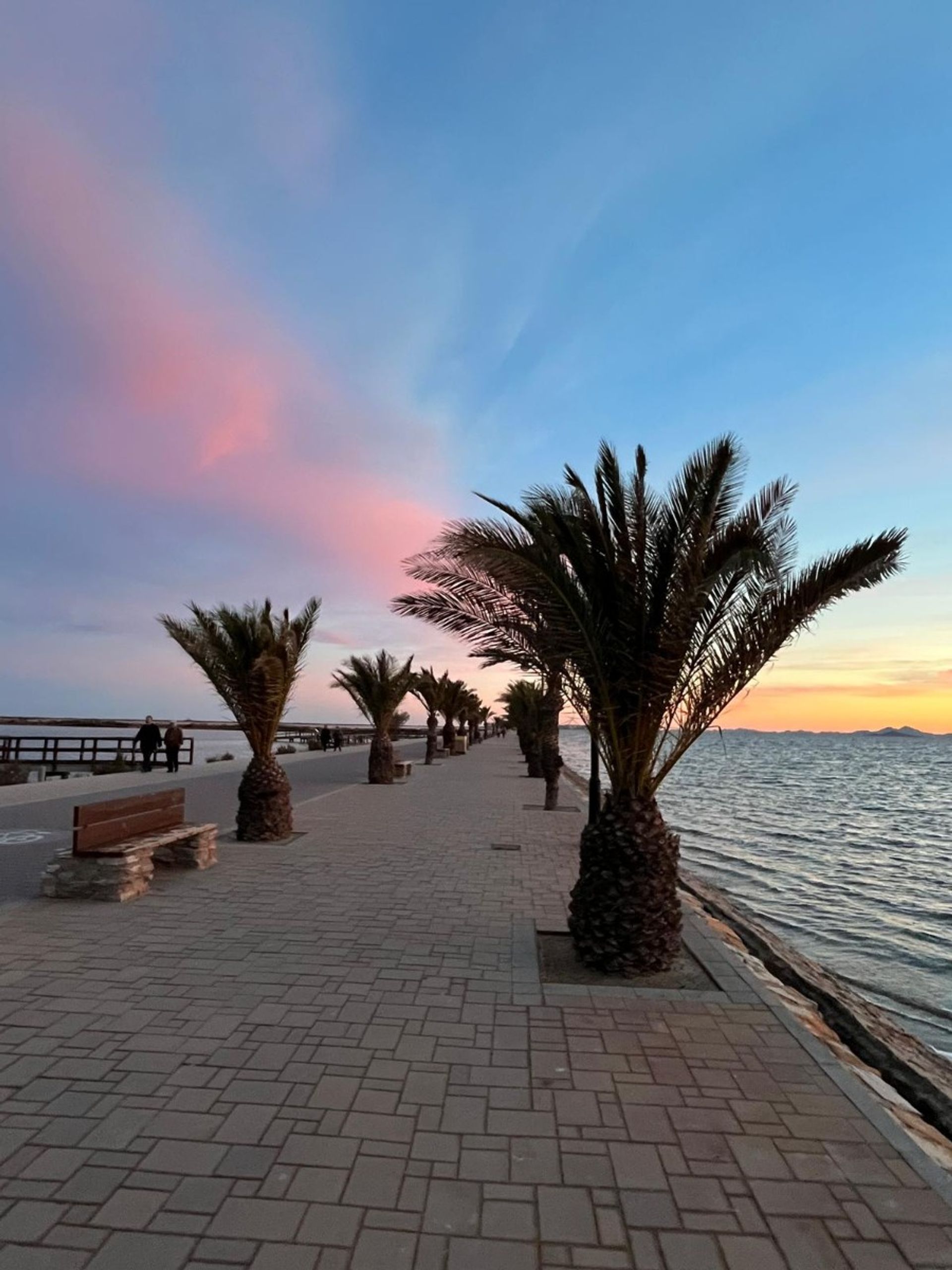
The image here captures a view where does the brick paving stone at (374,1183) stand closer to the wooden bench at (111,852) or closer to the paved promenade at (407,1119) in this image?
the paved promenade at (407,1119)

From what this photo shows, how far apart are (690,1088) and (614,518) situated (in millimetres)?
3681

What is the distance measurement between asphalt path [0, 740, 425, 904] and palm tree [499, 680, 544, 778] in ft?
18.3

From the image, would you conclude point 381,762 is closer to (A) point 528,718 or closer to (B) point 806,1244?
(A) point 528,718

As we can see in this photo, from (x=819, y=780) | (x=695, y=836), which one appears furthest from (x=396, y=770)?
(x=819, y=780)

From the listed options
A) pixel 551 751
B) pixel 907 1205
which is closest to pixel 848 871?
pixel 551 751

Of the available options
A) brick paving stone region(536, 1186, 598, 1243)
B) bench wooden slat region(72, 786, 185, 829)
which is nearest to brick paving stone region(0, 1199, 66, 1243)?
brick paving stone region(536, 1186, 598, 1243)

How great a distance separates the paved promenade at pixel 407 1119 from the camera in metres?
2.65

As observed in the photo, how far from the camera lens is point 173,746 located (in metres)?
22.8

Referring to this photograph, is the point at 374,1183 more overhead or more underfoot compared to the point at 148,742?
more underfoot

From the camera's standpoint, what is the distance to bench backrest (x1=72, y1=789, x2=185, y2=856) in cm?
700

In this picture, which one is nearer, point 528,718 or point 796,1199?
point 796,1199

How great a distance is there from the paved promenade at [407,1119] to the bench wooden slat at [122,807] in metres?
0.97

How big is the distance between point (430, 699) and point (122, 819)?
26982mm

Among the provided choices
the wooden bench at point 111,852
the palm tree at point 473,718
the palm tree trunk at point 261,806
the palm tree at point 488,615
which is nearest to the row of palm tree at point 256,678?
the palm tree trunk at point 261,806
